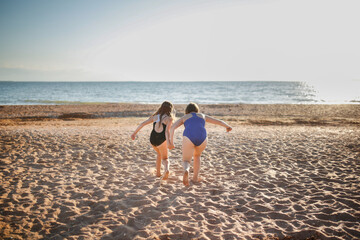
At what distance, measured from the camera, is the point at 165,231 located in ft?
11.0

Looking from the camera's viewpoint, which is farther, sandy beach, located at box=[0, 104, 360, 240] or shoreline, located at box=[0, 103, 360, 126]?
shoreline, located at box=[0, 103, 360, 126]

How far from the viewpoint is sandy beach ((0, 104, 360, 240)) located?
134 inches

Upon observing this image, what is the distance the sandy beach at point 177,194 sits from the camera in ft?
11.2

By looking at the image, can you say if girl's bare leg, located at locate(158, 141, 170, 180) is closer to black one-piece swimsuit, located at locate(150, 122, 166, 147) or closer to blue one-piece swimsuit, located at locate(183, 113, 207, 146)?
black one-piece swimsuit, located at locate(150, 122, 166, 147)

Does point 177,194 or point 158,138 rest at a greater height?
point 158,138

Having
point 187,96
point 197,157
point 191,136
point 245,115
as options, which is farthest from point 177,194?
point 187,96

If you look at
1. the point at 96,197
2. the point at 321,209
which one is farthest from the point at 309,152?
the point at 96,197

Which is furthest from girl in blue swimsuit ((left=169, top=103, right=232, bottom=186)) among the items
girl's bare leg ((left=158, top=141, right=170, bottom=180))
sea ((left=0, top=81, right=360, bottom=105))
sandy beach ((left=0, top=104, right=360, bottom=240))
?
sea ((left=0, top=81, right=360, bottom=105))

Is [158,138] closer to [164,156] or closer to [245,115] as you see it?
[164,156]

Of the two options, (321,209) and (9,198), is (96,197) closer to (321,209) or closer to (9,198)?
(9,198)

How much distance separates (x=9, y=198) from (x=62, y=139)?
16.9 ft

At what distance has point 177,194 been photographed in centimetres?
457

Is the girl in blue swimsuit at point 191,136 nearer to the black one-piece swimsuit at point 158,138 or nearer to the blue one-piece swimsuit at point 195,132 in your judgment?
the blue one-piece swimsuit at point 195,132

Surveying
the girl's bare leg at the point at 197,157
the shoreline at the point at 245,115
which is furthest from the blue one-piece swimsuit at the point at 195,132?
the shoreline at the point at 245,115
